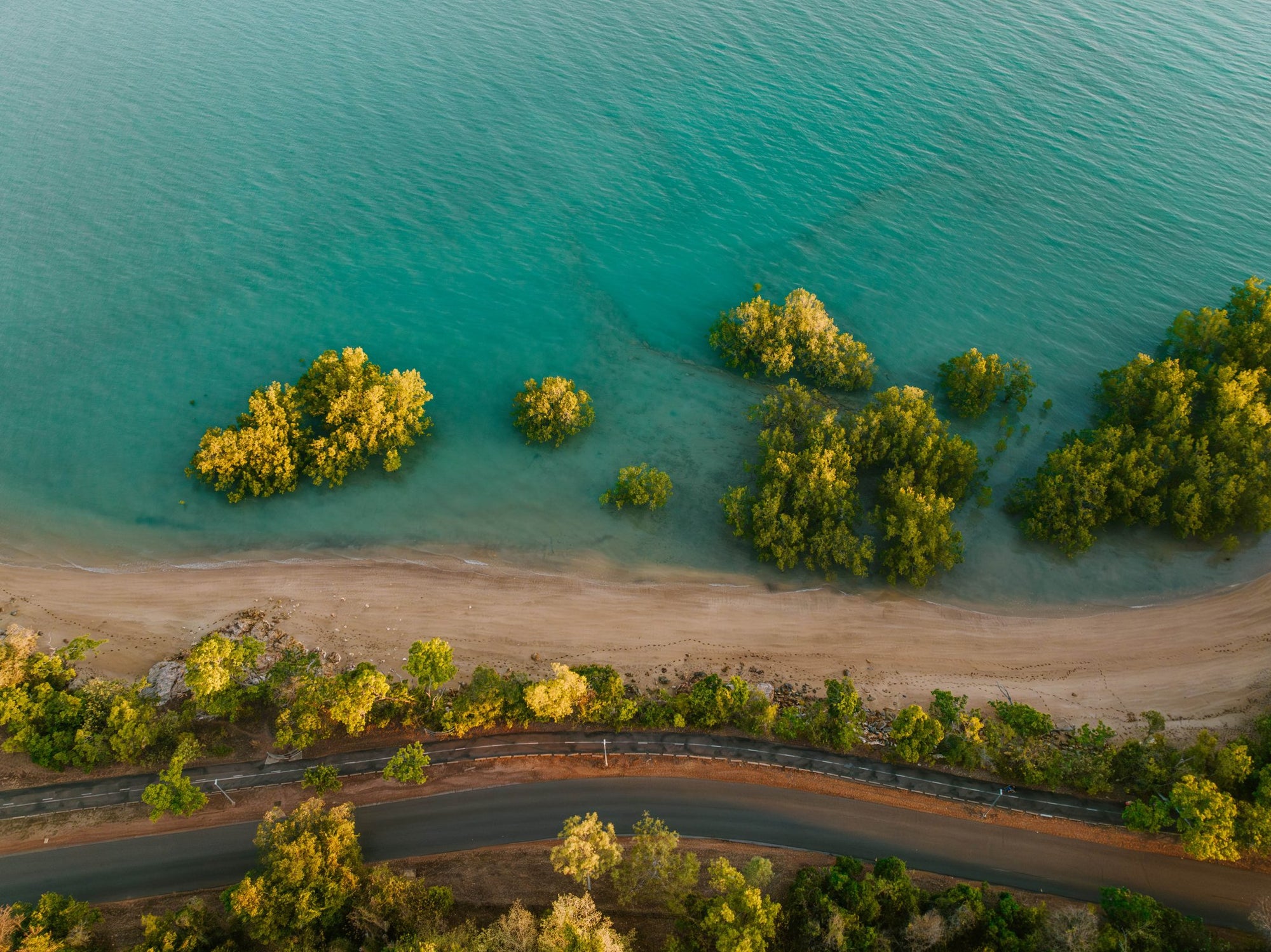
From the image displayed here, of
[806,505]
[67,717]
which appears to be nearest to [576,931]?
[806,505]

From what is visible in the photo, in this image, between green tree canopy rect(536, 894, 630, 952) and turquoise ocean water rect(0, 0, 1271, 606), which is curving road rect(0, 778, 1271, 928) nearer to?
green tree canopy rect(536, 894, 630, 952)

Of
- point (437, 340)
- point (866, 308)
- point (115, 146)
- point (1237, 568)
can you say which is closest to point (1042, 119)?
point (866, 308)

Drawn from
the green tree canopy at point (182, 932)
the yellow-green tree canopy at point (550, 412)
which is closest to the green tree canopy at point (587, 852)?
the green tree canopy at point (182, 932)

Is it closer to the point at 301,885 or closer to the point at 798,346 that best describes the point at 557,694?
the point at 301,885

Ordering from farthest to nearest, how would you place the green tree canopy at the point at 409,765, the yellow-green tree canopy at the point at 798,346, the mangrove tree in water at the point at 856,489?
the yellow-green tree canopy at the point at 798,346 → the mangrove tree in water at the point at 856,489 → the green tree canopy at the point at 409,765

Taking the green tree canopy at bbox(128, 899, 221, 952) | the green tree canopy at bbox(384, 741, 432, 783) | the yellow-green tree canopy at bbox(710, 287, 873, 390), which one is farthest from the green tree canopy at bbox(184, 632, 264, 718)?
the yellow-green tree canopy at bbox(710, 287, 873, 390)

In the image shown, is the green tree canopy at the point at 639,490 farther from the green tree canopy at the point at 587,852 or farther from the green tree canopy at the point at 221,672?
the green tree canopy at the point at 221,672

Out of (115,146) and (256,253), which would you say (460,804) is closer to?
(256,253)
